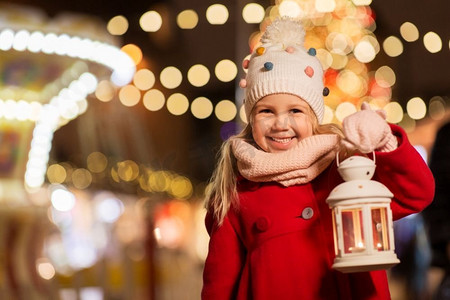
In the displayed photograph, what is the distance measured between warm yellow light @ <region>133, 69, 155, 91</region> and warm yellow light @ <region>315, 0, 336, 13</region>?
392 inches

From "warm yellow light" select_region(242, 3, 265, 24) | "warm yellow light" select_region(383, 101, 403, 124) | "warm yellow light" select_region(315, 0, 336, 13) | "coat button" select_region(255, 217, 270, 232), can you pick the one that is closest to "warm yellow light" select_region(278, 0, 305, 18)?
"warm yellow light" select_region(315, 0, 336, 13)

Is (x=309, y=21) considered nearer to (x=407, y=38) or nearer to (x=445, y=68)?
(x=407, y=38)

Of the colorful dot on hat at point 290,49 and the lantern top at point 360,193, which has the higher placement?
the colorful dot on hat at point 290,49

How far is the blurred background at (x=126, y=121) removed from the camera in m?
8.88

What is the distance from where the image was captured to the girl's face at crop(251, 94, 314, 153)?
12.5 feet

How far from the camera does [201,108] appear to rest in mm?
29172

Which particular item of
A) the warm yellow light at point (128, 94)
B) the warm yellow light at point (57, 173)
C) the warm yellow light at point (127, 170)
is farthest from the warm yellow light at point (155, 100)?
the warm yellow light at point (127, 170)

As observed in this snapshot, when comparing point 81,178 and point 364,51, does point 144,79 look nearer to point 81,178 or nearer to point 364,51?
point 81,178

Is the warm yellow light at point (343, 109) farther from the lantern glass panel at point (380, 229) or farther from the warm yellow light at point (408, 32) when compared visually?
the lantern glass panel at point (380, 229)

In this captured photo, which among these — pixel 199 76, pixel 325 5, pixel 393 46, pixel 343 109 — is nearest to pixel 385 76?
pixel 393 46

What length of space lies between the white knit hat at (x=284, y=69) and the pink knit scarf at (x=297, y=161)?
0.21m

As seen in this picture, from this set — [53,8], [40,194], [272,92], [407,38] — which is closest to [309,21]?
[407,38]

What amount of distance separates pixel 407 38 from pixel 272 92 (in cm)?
1016

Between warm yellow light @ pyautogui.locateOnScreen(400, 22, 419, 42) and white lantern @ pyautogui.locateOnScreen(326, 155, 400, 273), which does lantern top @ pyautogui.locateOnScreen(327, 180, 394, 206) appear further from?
warm yellow light @ pyautogui.locateOnScreen(400, 22, 419, 42)
